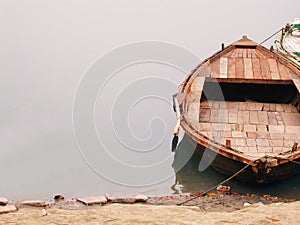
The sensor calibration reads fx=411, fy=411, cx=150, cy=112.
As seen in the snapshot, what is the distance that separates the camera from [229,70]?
9.91 m

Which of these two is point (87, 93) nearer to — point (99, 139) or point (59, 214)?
point (99, 139)

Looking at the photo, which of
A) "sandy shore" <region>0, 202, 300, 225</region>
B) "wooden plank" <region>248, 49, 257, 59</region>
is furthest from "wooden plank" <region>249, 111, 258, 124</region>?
"sandy shore" <region>0, 202, 300, 225</region>

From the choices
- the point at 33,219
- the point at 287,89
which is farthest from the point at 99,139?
the point at 33,219

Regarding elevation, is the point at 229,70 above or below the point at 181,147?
above

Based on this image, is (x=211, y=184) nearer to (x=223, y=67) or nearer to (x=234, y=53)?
(x=223, y=67)

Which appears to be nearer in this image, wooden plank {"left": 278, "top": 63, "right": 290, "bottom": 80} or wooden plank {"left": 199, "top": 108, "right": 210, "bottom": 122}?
wooden plank {"left": 199, "top": 108, "right": 210, "bottom": 122}

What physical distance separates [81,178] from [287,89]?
5548 millimetres

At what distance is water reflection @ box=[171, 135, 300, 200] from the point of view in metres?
7.37

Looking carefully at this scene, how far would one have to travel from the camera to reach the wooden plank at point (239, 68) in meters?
9.67

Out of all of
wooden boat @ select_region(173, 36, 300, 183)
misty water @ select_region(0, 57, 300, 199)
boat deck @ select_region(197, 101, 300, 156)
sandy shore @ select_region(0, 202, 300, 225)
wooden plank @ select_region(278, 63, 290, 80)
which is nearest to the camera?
sandy shore @ select_region(0, 202, 300, 225)

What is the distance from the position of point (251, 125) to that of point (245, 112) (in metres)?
0.59

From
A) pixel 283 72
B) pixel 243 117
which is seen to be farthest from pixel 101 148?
pixel 283 72

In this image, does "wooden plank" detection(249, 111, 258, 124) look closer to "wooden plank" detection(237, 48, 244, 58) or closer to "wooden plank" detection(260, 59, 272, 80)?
"wooden plank" detection(260, 59, 272, 80)

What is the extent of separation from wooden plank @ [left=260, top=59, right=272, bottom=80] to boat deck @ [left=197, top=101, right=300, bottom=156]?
81 centimetres
